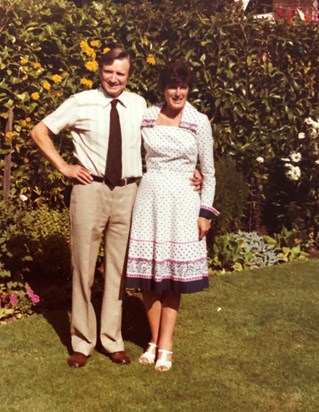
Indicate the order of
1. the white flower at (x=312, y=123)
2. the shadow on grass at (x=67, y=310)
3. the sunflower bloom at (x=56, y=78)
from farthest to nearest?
the white flower at (x=312, y=123) → the sunflower bloom at (x=56, y=78) → the shadow on grass at (x=67, y=310)

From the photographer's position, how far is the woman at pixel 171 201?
13.6 feet

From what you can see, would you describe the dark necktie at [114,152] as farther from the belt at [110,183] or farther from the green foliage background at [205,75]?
the green foliage background at [205,75]

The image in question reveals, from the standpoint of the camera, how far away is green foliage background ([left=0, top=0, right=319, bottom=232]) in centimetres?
652

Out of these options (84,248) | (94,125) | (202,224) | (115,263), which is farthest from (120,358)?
(94,125)

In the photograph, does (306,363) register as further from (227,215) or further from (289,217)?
(289,217)

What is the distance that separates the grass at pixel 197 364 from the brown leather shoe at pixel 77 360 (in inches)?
1.6

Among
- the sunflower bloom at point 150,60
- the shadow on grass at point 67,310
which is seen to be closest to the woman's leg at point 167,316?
the shadow on grass at point 67,310

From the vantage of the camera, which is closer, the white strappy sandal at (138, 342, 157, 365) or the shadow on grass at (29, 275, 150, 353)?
the white strappy sandal at (138, 342, 157, 365)

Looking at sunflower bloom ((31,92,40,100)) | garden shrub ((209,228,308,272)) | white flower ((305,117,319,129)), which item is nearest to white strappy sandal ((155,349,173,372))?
garden shrub ((209,228,308,272))

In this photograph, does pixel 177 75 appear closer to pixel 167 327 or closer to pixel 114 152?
pixel 114 152

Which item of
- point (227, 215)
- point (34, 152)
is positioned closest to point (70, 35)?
point (34, 152)

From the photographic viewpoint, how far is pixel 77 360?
445 centimetres

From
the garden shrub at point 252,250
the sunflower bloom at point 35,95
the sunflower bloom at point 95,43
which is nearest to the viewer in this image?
the sunflower bloom at point 35,95

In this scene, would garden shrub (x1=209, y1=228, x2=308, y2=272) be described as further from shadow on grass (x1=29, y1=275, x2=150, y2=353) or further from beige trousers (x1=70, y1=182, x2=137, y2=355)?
beige trousers (x1=70, y1=182, x2=137, y2=355)
